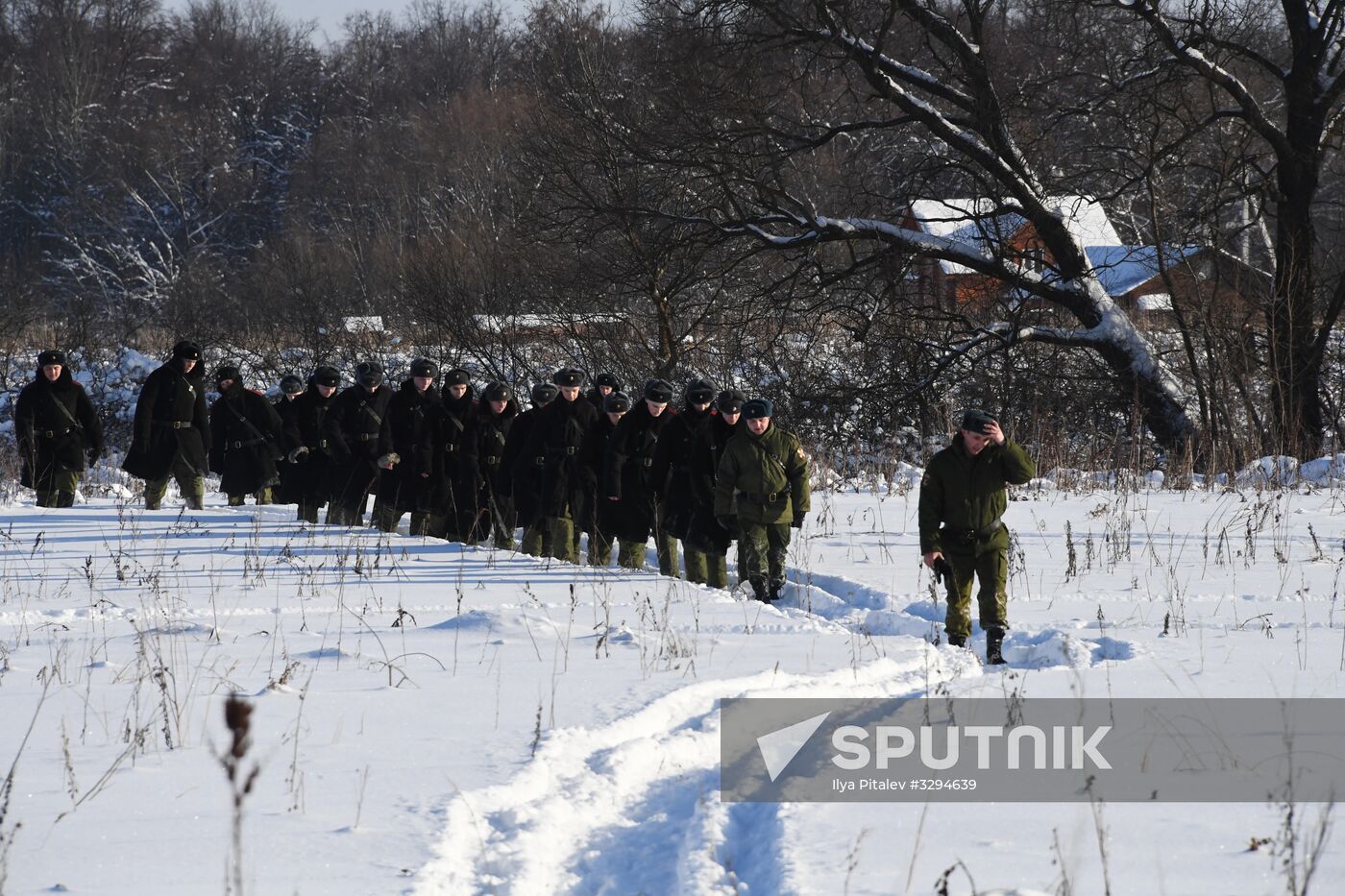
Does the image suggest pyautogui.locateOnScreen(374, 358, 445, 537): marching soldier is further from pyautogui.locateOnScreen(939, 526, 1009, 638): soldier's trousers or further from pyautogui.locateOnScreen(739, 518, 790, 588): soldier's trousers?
pyautogui.locateOnScreen(939, 526, 1009, 638): soldier's trousers

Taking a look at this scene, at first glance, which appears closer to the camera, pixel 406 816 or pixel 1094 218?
pixel 406 816

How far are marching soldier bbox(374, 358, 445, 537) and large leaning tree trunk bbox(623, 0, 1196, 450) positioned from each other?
22.7 ft

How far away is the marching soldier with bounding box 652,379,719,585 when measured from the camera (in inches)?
419

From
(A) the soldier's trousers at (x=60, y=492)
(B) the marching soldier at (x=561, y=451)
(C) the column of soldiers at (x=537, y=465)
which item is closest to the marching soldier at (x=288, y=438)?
(C) the column of soldiers at (x=537, y=465)

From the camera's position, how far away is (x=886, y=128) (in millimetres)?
18781

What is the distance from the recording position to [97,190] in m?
57.6

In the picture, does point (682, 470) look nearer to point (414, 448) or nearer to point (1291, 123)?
point (414, 448)

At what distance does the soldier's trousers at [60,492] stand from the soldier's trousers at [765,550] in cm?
761

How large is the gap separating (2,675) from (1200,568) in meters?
7.97

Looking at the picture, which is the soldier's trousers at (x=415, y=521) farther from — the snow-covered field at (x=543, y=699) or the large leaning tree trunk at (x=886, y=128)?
the large leaning tree trunk at (x=886, y=128)

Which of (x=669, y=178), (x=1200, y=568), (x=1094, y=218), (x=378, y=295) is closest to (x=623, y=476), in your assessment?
(x=1200, y=568)

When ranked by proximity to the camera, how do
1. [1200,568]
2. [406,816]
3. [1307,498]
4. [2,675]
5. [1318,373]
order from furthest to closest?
[1318,373], [1307,498], [1200,568], [2,675], [406,816]

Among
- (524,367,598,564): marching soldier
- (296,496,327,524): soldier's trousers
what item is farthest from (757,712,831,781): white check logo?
(296,496,327,524): soldier's trousers

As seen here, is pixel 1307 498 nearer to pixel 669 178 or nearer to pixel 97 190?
pixel 669 178
